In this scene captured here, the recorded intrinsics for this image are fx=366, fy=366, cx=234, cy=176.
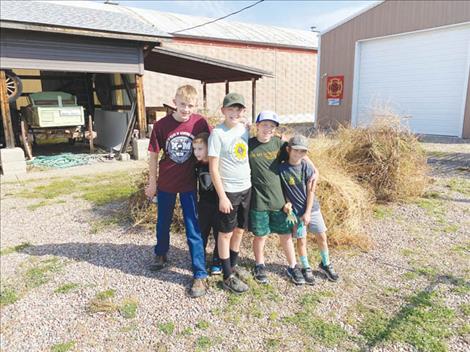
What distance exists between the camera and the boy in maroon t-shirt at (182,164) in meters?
3.02

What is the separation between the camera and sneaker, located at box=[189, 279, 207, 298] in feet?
10.00

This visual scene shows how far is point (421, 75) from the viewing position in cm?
1227

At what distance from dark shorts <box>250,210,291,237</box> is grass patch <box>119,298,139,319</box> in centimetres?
114

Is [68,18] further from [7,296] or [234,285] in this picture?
[234,285]

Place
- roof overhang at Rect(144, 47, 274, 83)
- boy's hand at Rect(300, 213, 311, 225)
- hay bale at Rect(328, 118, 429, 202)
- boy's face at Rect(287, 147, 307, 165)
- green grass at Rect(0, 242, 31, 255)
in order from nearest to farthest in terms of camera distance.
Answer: boy's face at Rect(287, 147, 307, 165)
boy's hand at Rect(300, 213, 311, 225)
green grass at Rect(0, 242, 31, 255)
hay bale at Rect(328, 118, 429, 202)
roof overhang at Rect(144, 47, 274, 83)

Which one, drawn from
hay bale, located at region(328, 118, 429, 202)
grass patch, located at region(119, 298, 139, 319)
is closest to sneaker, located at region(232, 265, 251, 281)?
grass patch, located at region(119, 298, 139, 319)

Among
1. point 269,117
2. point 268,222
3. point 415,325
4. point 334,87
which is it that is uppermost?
point 334,87

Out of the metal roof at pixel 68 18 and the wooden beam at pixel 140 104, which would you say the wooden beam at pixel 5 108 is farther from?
the wooden beam at pixel 140 104

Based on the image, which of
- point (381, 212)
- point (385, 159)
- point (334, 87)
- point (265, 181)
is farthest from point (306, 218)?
point (334, 87)

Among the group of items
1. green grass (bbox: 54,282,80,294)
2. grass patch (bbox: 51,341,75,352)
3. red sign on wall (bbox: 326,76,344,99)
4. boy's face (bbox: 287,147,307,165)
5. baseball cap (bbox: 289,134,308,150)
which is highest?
red sign on wall (bbox: 326,76,344,99)

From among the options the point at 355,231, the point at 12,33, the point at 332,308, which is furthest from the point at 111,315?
the point at 12,33

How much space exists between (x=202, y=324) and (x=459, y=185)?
5.50 metres

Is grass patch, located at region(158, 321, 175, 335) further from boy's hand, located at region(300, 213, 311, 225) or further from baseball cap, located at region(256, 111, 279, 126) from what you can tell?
baseball cap, located at region(256, 111, 279, 126)

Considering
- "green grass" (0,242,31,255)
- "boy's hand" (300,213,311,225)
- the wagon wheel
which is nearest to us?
"boy's hand" (300,213,311,225)
